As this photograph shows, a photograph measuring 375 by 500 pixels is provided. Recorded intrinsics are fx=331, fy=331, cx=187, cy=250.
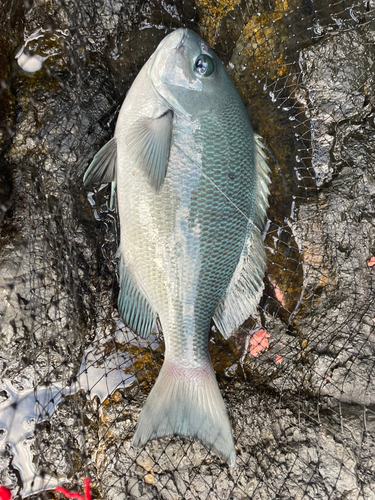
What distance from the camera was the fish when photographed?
1.73m

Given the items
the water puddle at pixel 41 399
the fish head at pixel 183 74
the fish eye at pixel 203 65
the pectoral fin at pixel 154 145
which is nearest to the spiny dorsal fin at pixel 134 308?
the water puddle at pixel 41 399

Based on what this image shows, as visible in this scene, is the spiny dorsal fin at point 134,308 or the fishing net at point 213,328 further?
the fishing net at point 213,328

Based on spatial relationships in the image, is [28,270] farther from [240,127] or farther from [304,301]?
[304,301]

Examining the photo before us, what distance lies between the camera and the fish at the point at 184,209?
173cm

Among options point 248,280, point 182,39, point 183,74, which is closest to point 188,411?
point 248,280

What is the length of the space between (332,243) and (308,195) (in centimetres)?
40

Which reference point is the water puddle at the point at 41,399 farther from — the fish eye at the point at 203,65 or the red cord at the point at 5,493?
the fish eye at the point at 203,65

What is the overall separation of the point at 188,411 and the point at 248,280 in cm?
82

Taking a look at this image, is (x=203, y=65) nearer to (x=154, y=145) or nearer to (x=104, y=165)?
(x=154, y=145)

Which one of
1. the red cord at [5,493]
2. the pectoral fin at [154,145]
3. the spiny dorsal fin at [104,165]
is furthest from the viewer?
the red cord at [5,493]

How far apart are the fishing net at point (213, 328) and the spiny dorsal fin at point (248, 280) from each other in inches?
18.8

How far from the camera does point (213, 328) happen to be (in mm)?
2426

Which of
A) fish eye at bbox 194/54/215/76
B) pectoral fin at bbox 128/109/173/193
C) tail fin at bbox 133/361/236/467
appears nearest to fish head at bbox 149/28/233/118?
fish eye at bbox 194/54/215/76

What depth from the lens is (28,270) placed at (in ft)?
6.95
